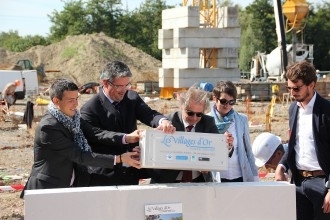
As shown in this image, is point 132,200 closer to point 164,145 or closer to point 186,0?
point 164,145

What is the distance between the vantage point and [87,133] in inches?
195

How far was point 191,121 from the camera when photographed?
479 cm

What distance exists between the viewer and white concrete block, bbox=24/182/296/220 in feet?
13.3

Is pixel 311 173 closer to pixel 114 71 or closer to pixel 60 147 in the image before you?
pixel 114 71

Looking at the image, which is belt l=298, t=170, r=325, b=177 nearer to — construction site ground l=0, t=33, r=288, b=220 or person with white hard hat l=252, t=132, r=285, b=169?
person with white hard hat l=252, t=132, r=285, b=169

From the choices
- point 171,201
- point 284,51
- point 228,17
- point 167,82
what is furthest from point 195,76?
point 171,201

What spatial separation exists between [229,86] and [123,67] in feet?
3.18

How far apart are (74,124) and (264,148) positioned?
6.20 ft

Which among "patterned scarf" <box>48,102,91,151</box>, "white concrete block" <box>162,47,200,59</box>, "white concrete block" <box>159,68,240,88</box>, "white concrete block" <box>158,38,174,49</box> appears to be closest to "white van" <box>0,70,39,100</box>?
"white concrete block" <box>159,68,240,88</box>

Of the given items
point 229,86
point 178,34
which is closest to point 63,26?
point 178,34

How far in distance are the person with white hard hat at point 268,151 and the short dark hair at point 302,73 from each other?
110 centimetres

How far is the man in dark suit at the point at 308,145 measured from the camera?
482 centimetres

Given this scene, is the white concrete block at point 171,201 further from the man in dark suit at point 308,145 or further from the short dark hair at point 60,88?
the short dark hair at point 60,88

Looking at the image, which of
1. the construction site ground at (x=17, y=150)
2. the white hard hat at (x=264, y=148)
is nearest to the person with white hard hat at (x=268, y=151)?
the white hard hat at (x=264, y=148)
